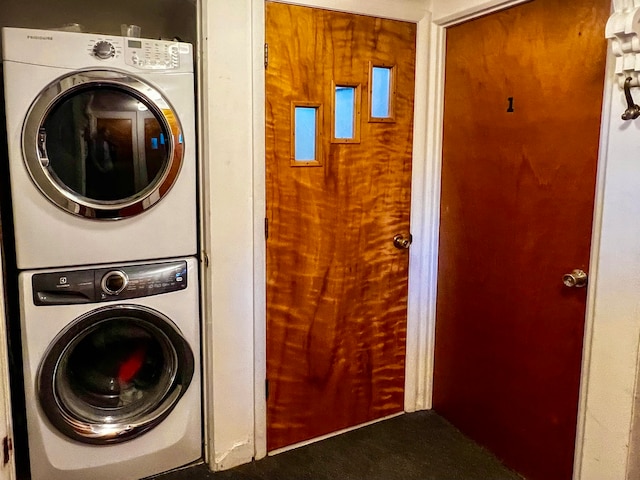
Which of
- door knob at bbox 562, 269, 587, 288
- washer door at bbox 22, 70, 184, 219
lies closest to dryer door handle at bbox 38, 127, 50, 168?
washer door at bbox 22, 70, 184, 219

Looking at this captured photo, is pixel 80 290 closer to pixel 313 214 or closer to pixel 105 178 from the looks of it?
pixel 105 178

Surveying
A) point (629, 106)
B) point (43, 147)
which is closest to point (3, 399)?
point (43, 147)

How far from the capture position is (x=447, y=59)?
7.68ft

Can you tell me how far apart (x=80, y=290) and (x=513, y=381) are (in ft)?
5.44

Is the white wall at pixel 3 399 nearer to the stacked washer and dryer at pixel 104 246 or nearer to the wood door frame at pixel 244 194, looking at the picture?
the stacked washer and dryer at pixel 104 246

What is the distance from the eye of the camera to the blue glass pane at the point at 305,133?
84.3 inches

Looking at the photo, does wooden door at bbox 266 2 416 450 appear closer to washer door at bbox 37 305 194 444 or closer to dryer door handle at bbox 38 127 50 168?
washer door at bbox 37 305 194 444

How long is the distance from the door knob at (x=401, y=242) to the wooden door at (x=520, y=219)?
0.17 meters

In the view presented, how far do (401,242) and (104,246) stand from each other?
4.06 ft

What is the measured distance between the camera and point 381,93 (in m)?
2.30

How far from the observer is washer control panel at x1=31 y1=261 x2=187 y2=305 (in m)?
1.83

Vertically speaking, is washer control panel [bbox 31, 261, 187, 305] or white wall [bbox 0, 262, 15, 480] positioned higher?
washer control panel [bbox 31, 261, 187, 305]

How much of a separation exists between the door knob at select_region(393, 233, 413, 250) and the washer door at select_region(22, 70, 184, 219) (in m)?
1.01

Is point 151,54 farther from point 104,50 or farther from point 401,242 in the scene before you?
point 401,242
